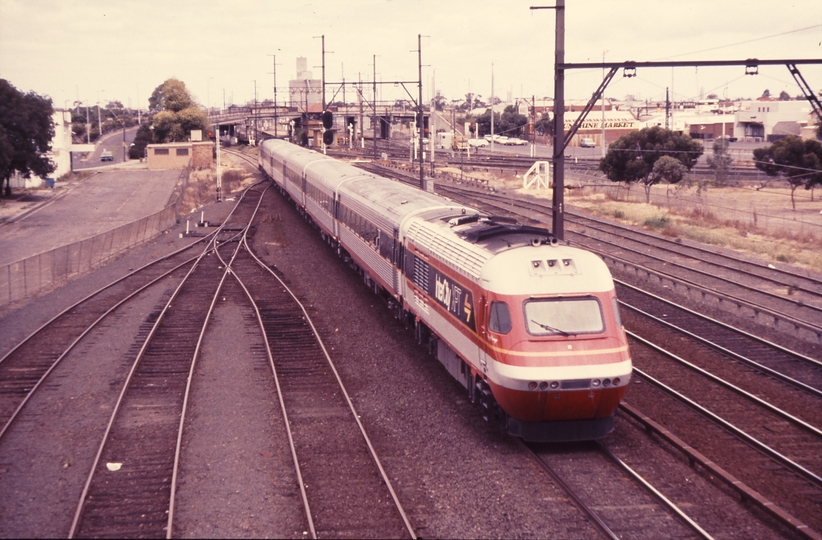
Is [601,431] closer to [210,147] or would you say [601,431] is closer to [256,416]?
[256,416]

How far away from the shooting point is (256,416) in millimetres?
13477

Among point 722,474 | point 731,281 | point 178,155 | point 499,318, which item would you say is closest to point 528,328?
point 499,318

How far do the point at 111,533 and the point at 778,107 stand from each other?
103268 mm

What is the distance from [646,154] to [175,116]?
59.5 meters

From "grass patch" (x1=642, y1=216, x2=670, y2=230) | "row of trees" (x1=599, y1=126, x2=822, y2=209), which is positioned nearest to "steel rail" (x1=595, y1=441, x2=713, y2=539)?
"grass patch" (x1=642, y1=216, x2=670, y2=230)

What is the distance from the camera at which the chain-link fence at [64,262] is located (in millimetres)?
23672

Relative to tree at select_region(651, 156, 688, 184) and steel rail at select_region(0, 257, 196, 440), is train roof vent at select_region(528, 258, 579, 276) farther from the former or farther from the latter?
tree at select_region(651, 156, 688, 184)

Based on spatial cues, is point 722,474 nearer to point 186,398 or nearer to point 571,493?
point 571,493

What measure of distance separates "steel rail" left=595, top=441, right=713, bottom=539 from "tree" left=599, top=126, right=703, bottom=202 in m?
39.5

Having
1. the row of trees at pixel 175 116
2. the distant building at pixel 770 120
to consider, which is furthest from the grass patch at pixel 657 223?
the row of trees at pixel 175 116

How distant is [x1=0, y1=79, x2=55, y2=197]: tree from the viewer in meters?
47.8

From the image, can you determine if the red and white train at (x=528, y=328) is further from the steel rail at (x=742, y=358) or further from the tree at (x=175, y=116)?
the tree at (x=175, y=116)

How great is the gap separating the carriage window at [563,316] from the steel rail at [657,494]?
1873mm

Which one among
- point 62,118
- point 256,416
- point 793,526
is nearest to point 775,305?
point 793,526
